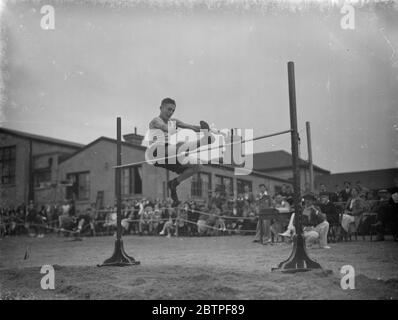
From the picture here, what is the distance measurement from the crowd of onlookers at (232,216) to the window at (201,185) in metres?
1.45

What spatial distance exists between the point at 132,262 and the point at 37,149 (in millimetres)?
19303

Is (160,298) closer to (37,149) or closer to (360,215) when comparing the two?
(360,215)

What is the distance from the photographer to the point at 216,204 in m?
15.2

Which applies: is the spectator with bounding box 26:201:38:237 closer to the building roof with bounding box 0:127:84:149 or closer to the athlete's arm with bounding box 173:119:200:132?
the building roof with bounding box 0:127:84:149

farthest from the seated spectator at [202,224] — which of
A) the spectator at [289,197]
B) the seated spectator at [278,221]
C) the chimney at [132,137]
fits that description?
the chimney at [132,137]

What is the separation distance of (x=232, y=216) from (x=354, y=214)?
5.41m

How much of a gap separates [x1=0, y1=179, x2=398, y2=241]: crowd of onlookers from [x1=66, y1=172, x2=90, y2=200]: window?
263cm

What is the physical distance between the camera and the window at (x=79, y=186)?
902 inches

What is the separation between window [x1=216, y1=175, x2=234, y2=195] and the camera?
65.8 ft

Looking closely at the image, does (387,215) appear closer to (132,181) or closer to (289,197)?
(289,197)

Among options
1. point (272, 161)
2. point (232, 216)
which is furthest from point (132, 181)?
point (272, 161)

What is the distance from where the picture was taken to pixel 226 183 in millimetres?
21000

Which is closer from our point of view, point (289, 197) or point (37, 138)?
point (289, 197)
